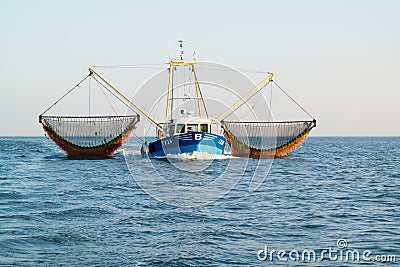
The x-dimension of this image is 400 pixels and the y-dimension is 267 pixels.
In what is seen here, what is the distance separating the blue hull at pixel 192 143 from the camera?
4556 centimetres

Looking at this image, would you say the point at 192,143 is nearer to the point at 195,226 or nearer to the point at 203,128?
the point at 203,128

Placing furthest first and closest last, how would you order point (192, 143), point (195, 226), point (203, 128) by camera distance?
point (203, 128)
point (192, 143)
point (195, 226)

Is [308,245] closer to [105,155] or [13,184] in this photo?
[13,184]

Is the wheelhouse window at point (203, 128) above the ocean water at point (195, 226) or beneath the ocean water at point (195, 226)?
above

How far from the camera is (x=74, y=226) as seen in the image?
59.1 feet

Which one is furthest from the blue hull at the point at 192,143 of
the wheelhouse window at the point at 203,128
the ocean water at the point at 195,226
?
the ocean water at the point at 195,226

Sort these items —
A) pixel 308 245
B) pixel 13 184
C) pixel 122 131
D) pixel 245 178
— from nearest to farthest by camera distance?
pixel 308 245, pixel 13 184, pixel 245 178, pixel 122 131

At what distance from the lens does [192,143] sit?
45625 mm

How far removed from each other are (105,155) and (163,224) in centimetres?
4414

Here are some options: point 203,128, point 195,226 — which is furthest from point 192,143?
point 195,226

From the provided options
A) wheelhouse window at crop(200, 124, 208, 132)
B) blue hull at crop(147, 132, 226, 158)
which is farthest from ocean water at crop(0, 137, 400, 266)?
wheelhouse window at crop(200, 124, 208, 132)

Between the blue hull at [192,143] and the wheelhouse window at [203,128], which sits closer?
the blue hull at [192,143]

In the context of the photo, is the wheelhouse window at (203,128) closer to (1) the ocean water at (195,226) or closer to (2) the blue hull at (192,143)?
(2) the blue hull at (192,143)

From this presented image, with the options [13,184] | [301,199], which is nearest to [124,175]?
[13,184]
